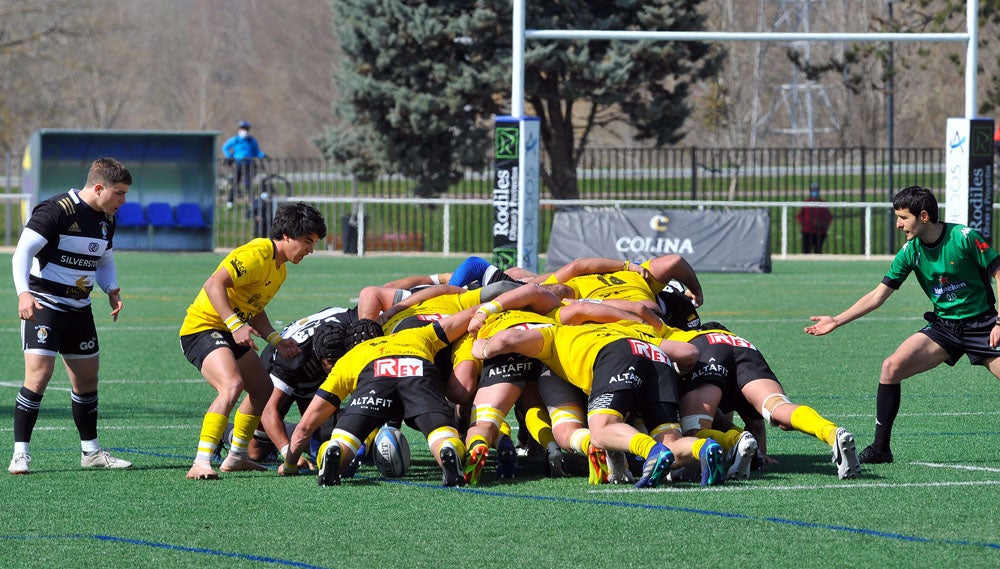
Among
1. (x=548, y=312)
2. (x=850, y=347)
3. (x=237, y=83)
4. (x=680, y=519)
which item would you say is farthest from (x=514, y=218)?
(x=237, y=83)

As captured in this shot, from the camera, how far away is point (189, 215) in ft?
107

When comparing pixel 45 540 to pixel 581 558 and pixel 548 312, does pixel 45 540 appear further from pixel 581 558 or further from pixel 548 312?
pixel 548 312

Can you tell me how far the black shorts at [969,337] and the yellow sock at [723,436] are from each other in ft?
4.48

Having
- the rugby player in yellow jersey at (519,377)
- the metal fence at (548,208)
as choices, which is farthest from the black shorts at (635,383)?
the metal fence at (548,208)

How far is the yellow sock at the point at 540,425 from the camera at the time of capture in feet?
27.9

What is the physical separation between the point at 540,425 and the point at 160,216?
2518 centimetres

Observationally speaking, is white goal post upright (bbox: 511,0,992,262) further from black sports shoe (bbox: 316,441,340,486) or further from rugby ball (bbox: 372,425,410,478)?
black sports shoe (bbox: 316,441,340,486)

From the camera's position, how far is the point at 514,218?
1794cm

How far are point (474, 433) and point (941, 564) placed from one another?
2.91 metres

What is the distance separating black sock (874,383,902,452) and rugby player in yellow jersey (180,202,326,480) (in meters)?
3.43

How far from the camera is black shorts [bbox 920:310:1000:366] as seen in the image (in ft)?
28.6

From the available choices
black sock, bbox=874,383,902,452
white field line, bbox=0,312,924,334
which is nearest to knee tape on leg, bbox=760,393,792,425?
black sock, bbox=874,383,902,452

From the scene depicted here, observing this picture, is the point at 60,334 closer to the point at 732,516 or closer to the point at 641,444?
the point at 641,444

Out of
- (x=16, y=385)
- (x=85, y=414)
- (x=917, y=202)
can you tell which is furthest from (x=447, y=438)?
(x=16, y=385)
